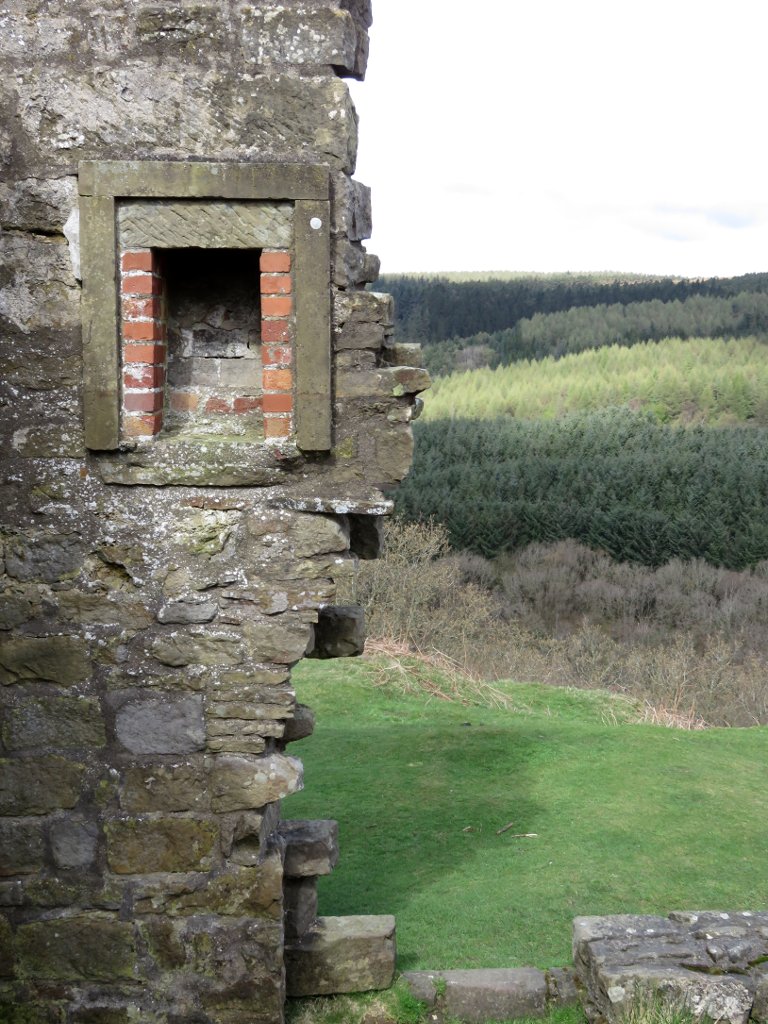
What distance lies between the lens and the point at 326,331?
4.35 metres

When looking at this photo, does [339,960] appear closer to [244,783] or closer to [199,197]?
[244,783]

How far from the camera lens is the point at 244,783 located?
4449 mm

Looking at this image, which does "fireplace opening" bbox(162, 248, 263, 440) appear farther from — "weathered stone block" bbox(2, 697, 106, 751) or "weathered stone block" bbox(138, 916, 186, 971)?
"weathered stone block" bbox(138, 916, 186, 971)

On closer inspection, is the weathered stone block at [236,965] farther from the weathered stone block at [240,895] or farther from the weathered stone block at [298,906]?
the weathered stone block at [298,906]

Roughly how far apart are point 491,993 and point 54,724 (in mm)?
2328

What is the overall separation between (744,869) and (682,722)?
211 inches

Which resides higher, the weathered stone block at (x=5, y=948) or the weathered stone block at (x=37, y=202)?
the weathered stone block at (x=37, y=202)

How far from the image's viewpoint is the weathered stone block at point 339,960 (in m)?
4.81

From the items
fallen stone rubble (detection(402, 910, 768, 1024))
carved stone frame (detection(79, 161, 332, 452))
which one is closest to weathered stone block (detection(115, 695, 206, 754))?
carved stone frame (detection(79, 161, 332, 452))

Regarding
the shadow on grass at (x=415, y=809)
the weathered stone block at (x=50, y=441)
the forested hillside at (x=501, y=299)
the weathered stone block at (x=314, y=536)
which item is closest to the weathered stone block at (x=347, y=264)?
the weathered stone block at (x=314, y=536)

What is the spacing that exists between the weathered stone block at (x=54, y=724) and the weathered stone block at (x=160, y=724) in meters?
0.11

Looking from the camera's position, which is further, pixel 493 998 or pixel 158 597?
pixel 493 998

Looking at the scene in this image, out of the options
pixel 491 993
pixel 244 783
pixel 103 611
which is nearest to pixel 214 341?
pixel 103 611

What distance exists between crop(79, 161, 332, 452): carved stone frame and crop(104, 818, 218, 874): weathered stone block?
159 cm
